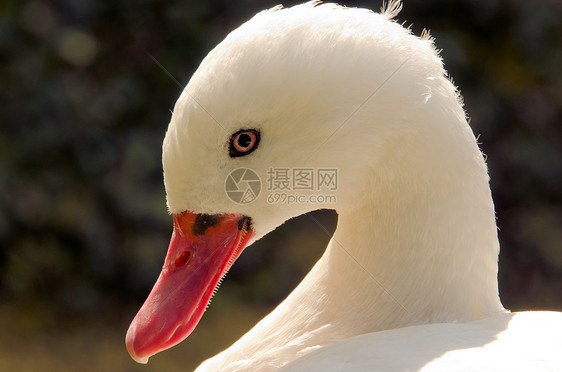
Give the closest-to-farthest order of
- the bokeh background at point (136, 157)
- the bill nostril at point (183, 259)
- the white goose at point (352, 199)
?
the white goose at point (352, 199) → the bill nostril at point (183, 259) → the bokeh background at point (136, 157)

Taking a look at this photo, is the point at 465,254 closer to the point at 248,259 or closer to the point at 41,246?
the point at 248,259

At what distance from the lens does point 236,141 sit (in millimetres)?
1482

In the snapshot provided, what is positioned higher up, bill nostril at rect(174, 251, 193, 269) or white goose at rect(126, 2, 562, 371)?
white goose at rect(126, 2, 562, 371)

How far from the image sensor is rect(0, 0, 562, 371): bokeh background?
4.01 metres

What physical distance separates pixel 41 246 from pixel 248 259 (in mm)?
1156

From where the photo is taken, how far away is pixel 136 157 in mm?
4059

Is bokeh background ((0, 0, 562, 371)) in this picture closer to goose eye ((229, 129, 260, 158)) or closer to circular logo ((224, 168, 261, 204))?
circular logo ((224, 168, 261, 204))

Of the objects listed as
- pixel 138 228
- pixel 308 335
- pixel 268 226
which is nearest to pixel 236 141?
pixel 268 226

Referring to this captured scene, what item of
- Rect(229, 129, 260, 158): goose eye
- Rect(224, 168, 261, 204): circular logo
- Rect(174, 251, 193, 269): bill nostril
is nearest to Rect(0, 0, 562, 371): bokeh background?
Rect(174, 251, 193, 269): bill nostril

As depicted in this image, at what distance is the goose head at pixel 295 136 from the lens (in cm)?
145

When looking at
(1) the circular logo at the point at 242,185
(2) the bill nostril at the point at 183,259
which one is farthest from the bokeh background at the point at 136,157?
(1) the circular logo at the point at 242,185

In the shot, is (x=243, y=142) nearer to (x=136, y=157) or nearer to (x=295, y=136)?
(x=295, y=136)

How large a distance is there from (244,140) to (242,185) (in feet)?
0.38

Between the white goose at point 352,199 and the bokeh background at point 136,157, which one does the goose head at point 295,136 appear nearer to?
the white goose at point 352,199
